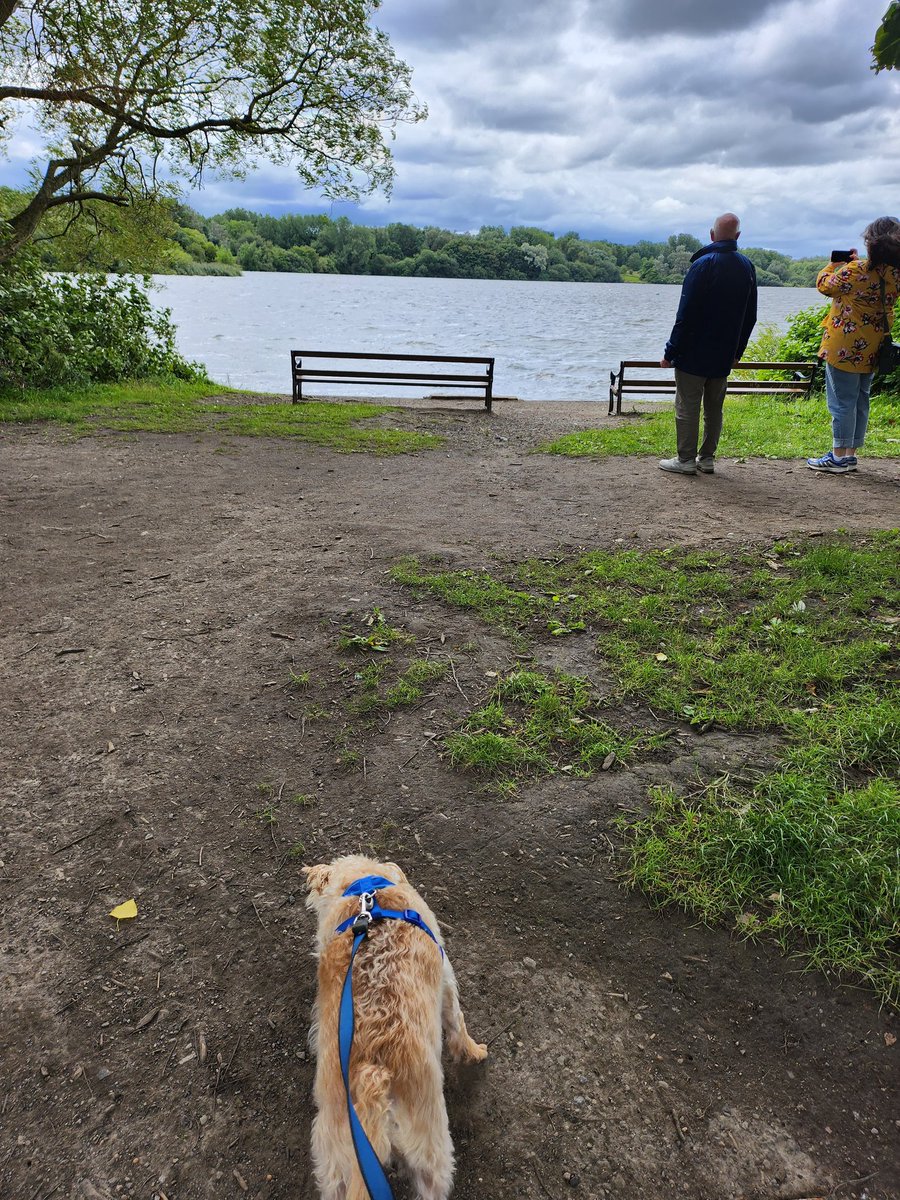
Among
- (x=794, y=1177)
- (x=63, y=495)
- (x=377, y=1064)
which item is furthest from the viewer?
(x=63, y=495)

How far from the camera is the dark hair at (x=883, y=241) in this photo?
22.7ft

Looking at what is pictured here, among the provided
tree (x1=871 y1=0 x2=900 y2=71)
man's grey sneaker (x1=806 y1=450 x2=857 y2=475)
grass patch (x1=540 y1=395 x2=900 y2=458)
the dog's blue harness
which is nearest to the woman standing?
man's grey sneaker (x1=806 y1=450 x2=857 y2=475)

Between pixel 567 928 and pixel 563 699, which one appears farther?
pixel 563 699

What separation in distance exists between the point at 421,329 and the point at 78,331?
58.9 ft

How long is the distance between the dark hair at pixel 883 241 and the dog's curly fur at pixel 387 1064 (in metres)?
8.22

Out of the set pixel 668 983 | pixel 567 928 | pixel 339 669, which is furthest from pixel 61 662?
pixel 668 983

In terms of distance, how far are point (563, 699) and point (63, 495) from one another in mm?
6346

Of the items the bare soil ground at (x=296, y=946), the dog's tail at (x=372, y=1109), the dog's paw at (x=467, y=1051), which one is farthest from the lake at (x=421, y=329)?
the dog's tail at (x=372, y=1109)

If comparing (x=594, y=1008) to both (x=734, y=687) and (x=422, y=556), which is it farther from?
(x=422, y=556)

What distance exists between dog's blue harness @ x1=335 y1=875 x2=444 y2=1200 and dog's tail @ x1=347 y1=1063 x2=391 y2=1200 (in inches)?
0.8

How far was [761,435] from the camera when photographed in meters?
10.2

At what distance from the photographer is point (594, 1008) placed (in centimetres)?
227

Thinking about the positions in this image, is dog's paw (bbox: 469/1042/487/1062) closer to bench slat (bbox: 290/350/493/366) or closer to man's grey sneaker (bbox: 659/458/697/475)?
man's grey sneaker (bbox: 659/458/697/475)

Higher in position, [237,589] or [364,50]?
[364,50]
